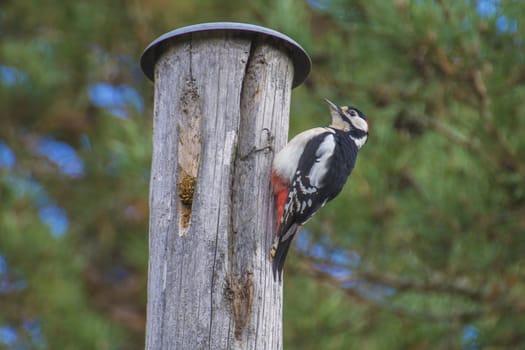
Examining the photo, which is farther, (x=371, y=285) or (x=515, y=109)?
(x=371, y=285)

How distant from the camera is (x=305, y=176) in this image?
3.08 metres

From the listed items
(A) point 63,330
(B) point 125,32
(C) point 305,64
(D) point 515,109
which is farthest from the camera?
(B) point 125,32

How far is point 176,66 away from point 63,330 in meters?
3.65

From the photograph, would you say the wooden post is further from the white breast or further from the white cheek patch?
the white cheek patch

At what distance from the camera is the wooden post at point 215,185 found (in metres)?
2.61

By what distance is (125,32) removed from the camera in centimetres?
688

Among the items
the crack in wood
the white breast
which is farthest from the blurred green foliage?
the crack in wood

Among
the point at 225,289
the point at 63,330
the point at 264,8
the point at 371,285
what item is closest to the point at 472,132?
the point at 371,285

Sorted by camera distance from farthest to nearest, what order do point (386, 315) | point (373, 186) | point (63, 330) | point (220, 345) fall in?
point (63, 330), point (386, 315), point (373, 186), point (220, 345)

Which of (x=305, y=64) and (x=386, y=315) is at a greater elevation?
(x=305, y=64)

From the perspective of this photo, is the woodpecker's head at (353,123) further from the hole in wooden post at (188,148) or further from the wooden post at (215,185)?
the hole in wooden post at (188,148)

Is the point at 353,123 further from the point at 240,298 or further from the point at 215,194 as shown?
the point at 240,298

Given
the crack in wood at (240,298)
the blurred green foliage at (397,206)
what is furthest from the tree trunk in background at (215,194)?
the blurred green foliage at (397,206)

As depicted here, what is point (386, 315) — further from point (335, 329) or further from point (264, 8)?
point (264, 8)
